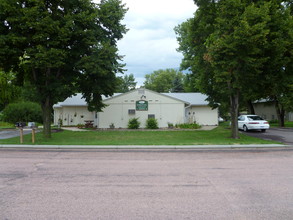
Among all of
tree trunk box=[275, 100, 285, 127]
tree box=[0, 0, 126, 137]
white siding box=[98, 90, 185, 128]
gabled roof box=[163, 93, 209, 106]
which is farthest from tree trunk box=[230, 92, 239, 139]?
tree trunk box=[275, 100, 285, 127]

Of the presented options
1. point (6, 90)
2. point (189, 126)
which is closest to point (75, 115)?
point (6, 90)

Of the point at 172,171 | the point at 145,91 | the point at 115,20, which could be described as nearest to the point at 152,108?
the point at 145,91

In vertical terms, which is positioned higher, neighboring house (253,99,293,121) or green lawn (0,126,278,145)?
neighboring house (253,99,293,121)

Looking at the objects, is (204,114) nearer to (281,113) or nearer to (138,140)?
(281,113)

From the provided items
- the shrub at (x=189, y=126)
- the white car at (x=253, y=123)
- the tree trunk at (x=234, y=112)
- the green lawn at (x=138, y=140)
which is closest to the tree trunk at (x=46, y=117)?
the green lawn at (x=138, y=140)

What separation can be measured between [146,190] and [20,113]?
32284 mm

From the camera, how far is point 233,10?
14.4 meters

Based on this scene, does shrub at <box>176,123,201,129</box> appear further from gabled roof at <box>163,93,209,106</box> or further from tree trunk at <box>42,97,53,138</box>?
tree trunk at <box>42,97,53,138</box>

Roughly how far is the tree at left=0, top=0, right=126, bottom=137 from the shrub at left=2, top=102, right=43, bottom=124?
1658 cm

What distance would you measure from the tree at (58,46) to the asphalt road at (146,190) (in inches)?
322

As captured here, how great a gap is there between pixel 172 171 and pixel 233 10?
1105 cm

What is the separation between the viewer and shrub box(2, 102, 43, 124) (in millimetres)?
32562

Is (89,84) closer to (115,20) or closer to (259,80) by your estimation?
(115,20)

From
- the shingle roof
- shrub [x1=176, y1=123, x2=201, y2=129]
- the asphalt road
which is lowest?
the asphalt road
